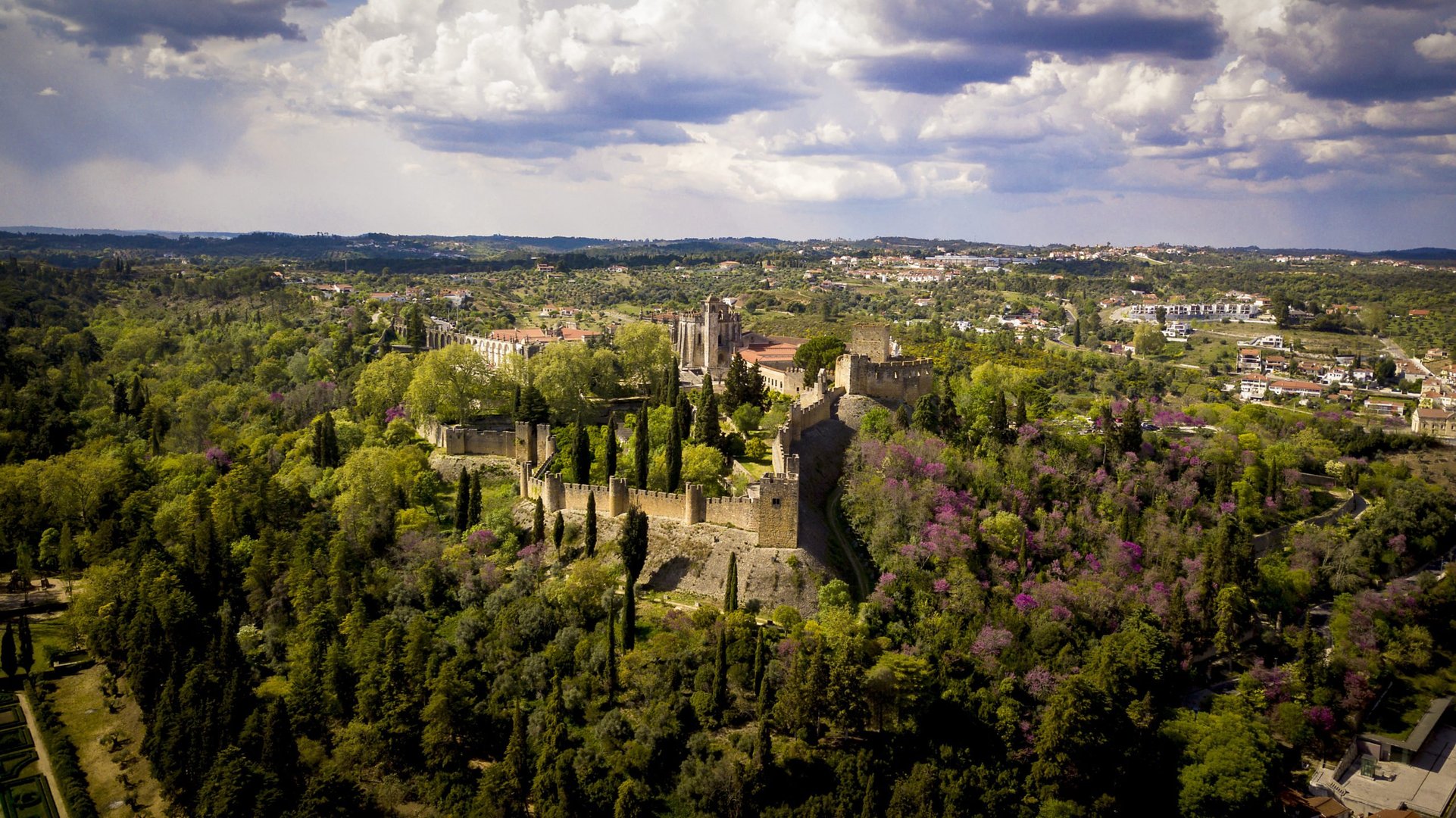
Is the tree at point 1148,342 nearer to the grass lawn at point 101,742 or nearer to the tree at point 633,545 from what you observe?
the tree at point 633,545

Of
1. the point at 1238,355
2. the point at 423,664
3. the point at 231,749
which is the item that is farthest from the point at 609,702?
the point at 1238,355

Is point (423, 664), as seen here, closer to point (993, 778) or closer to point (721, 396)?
point (993, 778)

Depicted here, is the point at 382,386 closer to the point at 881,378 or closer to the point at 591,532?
the point at 591,532

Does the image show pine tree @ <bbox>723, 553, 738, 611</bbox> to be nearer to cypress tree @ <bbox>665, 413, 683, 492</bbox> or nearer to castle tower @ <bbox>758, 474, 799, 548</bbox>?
castle tower @ <bbox>758, 474, 799, 548</bbox>

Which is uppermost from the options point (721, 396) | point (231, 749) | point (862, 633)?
point (721, 396)

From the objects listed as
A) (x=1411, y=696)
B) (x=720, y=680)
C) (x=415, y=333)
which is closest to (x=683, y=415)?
(x=720, y=680)

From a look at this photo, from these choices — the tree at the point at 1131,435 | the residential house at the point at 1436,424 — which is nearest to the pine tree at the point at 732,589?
the tree at the point at 1131,435
